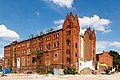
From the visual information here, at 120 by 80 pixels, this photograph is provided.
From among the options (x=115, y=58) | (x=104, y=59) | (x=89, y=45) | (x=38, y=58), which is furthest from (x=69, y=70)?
(x=115, y=58)

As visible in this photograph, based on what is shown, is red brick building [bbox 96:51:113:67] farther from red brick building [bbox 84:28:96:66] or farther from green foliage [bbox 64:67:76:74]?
green foliage [bbox 64:67:76:74]

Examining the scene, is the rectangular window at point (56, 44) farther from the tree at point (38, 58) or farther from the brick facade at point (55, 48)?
the tree at point (38, 58)

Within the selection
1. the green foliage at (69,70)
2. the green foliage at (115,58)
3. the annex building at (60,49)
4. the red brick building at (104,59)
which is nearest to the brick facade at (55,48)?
the annex building at (60,49)

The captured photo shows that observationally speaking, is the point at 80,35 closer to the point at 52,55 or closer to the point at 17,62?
the point at 52,55

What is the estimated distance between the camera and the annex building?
79.9 m

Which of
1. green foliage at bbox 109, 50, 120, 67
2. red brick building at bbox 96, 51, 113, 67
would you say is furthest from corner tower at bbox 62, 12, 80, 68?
green foliage at bbox 109, 50, 120, 67

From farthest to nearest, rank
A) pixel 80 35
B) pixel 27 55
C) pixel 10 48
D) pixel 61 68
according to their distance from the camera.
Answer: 1. pixel 10 48
2. pixel 27 55
3. pixel 80 35
4. pixel 61 68

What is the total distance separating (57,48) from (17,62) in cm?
3283

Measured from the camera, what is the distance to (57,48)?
Answer: 8412 cm

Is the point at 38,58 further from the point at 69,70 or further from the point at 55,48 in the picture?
the point at 69,70

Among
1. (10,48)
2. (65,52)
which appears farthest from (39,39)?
(10,48)

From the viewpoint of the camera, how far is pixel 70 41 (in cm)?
7969

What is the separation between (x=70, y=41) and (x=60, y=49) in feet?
17.4

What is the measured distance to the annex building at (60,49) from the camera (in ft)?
262
